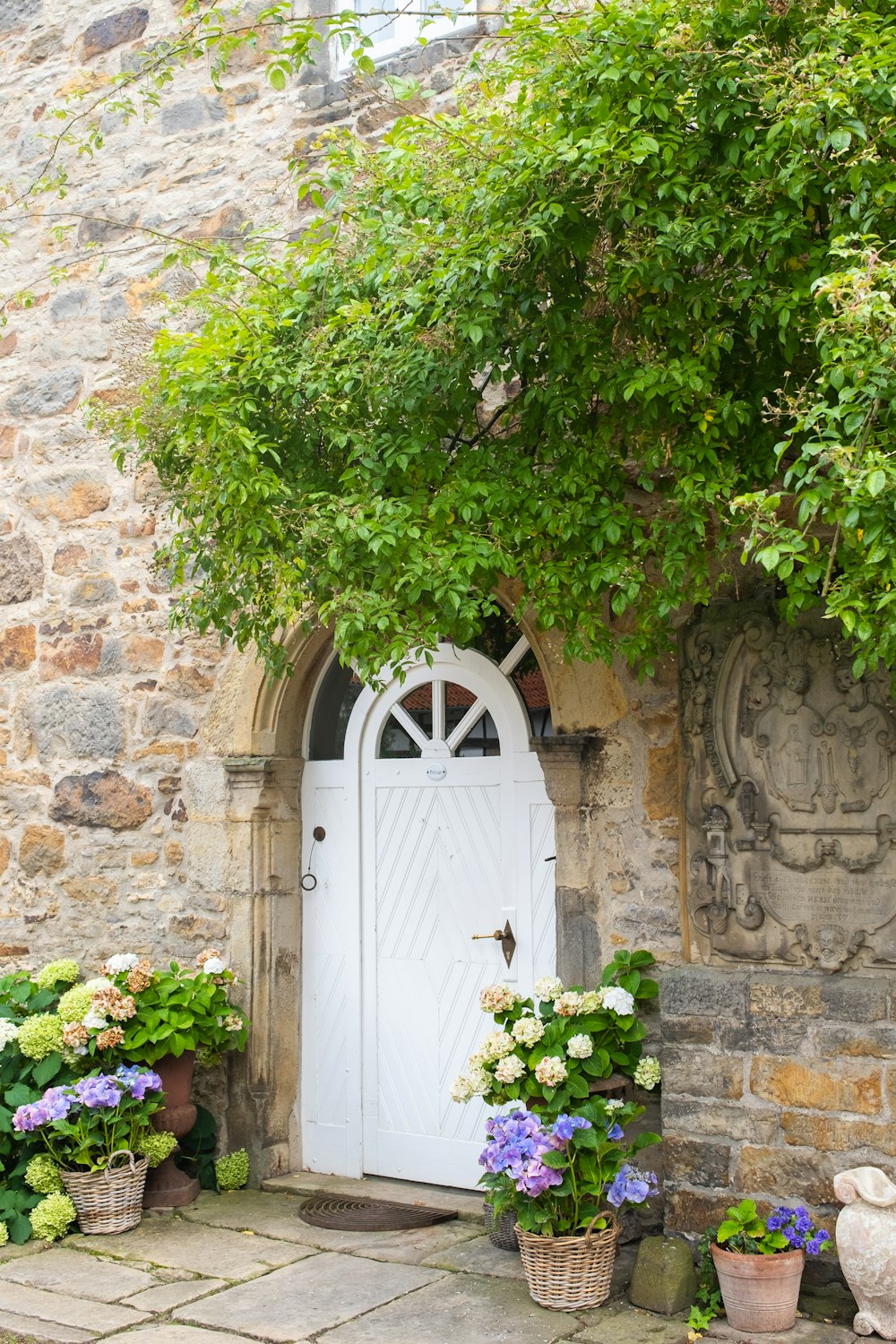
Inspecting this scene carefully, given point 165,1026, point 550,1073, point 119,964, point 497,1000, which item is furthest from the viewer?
point 119,964

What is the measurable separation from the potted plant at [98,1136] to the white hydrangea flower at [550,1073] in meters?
1.65

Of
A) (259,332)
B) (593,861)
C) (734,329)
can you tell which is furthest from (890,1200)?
(259,332)

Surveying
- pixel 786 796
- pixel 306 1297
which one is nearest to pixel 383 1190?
pixel 306 1297

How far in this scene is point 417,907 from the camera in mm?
5531

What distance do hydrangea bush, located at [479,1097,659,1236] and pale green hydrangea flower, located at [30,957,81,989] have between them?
7.46 ft

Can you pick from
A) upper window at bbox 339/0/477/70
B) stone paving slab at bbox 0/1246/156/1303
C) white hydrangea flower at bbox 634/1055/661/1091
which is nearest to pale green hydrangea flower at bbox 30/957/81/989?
stone paving slab at bbox 0/1246/156/1303

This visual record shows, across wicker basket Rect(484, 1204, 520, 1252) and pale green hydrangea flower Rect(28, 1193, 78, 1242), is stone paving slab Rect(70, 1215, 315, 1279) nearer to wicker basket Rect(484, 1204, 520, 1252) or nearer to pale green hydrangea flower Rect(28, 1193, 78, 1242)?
pale green hydrangea flower Rect(28, 1193, 78, 1242)

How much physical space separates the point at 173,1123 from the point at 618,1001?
6.58 feet

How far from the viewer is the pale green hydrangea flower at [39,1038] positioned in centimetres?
517

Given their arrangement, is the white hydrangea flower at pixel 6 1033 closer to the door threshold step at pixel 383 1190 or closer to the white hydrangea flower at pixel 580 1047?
the door threshold step at pixel 383 1190

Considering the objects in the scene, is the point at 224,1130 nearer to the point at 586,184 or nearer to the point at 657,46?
the point at 586,184

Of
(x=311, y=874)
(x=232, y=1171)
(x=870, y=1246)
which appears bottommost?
(x=232, y=1171)

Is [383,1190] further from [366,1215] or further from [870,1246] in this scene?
[870,1246]

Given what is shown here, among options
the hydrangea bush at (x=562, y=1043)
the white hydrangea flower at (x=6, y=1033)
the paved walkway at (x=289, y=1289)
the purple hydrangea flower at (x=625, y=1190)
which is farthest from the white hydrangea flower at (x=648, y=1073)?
the white hydrangea flower at (x=6, y=1033)
